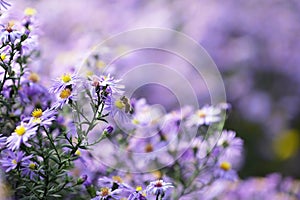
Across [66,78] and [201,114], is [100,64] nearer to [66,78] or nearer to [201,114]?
[201,114]

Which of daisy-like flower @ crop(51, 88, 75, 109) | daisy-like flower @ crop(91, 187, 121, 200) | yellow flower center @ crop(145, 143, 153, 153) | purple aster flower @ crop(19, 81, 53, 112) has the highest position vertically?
yellow flower center @ crop(145, 143, 153, 153)

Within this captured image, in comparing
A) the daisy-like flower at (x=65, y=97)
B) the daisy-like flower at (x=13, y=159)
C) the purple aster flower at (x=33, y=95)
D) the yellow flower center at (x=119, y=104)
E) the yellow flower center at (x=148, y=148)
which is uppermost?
the yellow flower center at (x=148, y=148)

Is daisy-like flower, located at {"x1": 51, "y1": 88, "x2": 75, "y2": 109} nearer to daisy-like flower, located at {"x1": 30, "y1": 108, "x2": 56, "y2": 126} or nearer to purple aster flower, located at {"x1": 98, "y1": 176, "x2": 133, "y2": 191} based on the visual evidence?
daisy-like flower, located at {"x1": 30, "y1": 108, "x2": 56, "y2": 126}

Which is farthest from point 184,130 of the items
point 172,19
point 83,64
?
point 172,19

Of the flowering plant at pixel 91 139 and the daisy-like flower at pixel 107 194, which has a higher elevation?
the flowering plant at pixel 91 139

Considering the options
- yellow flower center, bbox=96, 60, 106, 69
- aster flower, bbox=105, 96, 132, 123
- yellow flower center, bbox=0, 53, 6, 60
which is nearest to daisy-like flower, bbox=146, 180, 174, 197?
aster flower, bbox=105, 96, 132, 123

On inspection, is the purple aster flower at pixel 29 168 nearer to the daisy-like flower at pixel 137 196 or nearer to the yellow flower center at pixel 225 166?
the daisy-like flower at pixel 137 196

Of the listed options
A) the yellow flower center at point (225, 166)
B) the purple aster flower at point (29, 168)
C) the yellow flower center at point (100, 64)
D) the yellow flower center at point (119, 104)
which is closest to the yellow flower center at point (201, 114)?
the yellow flower center at point (225, 166)

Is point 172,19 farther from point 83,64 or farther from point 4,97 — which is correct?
point 4,97
